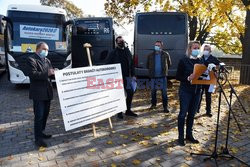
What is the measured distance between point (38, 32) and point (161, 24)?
486cm

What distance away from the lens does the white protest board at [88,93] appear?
4.78m

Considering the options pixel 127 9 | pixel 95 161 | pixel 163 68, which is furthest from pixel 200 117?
pixel 127 9

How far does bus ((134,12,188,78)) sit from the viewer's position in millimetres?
10523

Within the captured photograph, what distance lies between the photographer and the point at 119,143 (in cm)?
503

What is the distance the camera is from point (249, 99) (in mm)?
9562

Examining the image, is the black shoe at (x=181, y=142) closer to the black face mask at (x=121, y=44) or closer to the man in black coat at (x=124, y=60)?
the man in black coat at (x=124, y=60)

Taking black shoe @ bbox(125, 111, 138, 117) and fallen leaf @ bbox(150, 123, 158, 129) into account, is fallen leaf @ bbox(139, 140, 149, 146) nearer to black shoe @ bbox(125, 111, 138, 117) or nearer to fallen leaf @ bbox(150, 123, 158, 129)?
fallen leaf @ bbox(150, 123, 158, 129)

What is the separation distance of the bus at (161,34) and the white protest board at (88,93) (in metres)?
4.82

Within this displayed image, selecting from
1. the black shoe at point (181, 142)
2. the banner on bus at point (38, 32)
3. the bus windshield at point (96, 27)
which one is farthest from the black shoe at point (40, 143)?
the bus windshield at point (96, 27)

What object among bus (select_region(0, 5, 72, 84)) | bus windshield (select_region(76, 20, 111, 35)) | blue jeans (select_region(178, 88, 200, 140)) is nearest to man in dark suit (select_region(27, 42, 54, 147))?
blue jeans (select_region(178, 88, 200, 140))

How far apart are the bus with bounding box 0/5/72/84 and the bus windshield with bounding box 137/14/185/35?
3.13m

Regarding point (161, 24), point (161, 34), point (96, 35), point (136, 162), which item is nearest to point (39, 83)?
point (136, 162)

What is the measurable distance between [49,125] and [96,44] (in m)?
7.95

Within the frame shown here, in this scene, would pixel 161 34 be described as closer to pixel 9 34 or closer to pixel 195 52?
pixel 9 34
